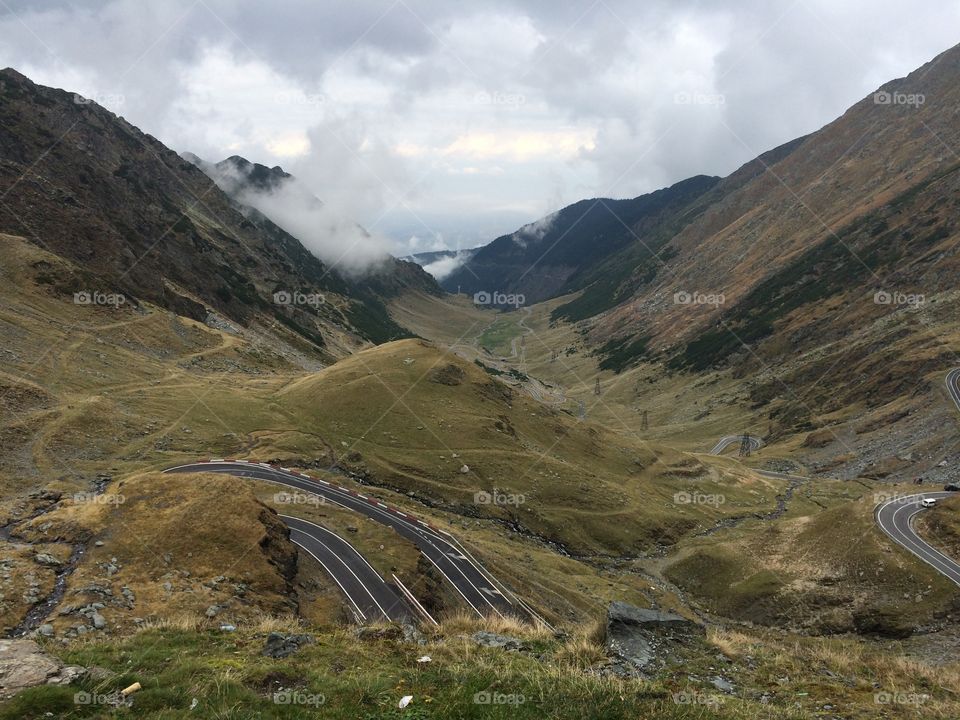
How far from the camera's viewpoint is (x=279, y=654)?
17.8m

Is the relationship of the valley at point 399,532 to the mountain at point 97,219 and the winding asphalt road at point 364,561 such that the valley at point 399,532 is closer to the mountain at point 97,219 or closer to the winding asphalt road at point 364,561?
the winding asphalt road at point 364,561

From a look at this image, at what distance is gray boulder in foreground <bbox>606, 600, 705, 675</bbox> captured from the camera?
A: 20.0 m

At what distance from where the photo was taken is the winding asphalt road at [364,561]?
1698 inches

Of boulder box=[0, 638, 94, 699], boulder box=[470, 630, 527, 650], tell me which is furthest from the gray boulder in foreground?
boulder box=[0, 638, 94, 699]

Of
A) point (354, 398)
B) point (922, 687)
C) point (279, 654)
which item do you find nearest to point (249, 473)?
point (354, 398)

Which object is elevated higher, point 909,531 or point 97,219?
point 97,219

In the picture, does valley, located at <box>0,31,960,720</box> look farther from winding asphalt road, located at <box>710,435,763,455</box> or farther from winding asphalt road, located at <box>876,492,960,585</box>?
winding asphalt road, located at <box>710,435,763,455</box>

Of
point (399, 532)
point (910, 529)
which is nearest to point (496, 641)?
point (399, 532)

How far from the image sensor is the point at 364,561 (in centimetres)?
4769

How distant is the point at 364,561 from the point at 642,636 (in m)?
30.8

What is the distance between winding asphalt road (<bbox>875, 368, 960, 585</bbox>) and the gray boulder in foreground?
43.7 m

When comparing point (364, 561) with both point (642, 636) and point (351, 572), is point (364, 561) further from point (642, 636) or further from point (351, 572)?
point (642, 636)

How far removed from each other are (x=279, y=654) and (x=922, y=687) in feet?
72.9

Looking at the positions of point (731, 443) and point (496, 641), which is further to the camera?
point (731, 443)
